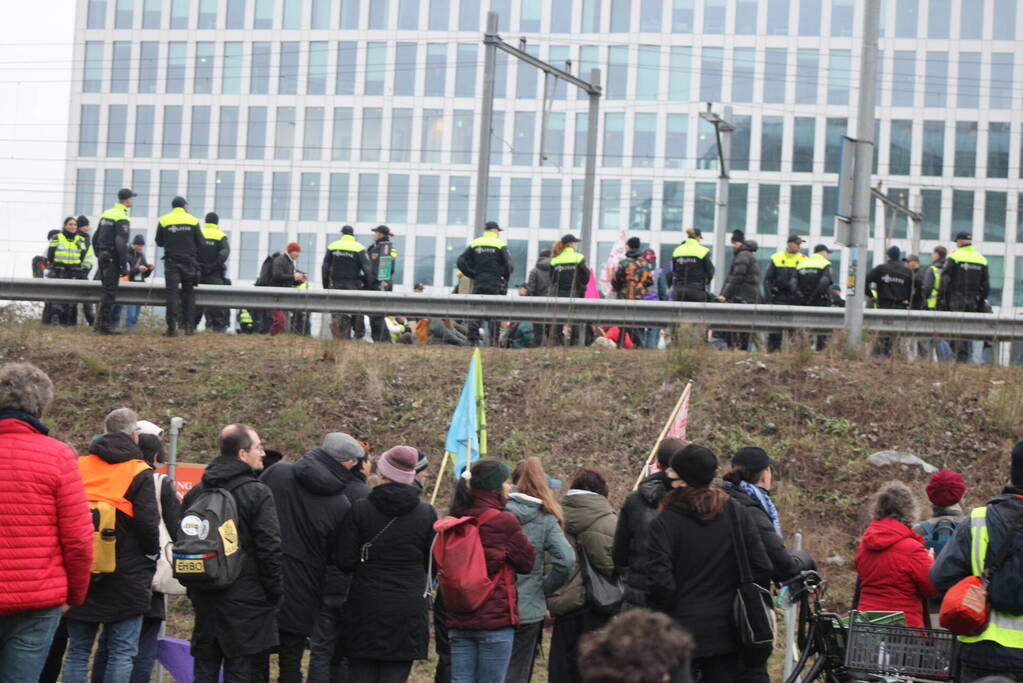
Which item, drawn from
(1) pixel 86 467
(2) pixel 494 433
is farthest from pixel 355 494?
(2) pixel 494 433

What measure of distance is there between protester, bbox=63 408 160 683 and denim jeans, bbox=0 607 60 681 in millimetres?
1623

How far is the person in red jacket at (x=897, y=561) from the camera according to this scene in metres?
8.85

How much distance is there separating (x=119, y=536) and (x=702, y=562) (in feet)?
11.2

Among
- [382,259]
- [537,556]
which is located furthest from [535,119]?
[537,556]

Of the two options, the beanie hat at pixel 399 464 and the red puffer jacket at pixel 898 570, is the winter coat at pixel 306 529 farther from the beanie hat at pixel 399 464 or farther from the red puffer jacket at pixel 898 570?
the red puffer jacket at pixel 898 570

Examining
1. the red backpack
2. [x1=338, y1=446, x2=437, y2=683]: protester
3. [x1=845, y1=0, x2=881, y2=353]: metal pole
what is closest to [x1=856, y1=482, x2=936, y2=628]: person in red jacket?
the red backpack

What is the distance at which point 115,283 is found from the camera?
1800 centimetres

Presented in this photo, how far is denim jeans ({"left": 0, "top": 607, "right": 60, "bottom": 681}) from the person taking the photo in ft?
21.5

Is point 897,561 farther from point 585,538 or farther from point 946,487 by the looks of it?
point 585,538

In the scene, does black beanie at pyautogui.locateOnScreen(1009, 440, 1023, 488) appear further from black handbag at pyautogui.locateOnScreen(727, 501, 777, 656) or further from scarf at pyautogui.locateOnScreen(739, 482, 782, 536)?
scarf at pyautogui.locateOnScreen(739, 482, 782, 536)

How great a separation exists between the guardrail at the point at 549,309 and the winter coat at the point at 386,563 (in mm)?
9336

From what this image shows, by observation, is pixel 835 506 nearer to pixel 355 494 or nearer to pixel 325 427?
pixel 325 427

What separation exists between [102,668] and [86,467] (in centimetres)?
128

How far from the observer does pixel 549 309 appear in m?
17.7
